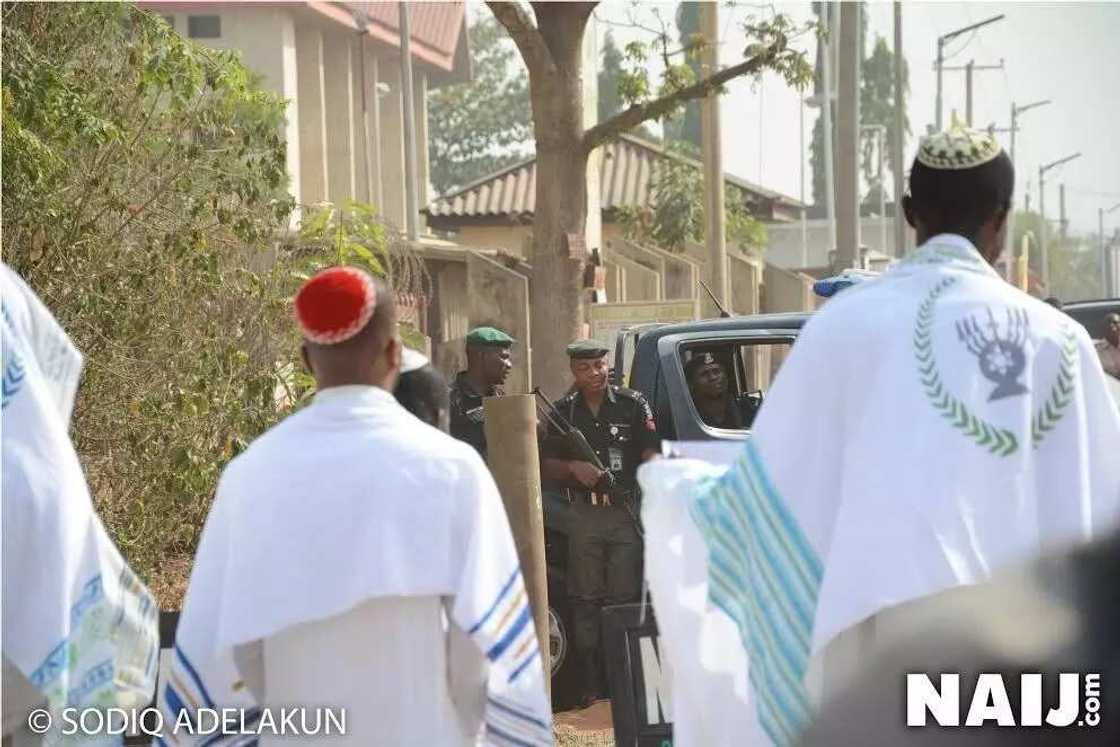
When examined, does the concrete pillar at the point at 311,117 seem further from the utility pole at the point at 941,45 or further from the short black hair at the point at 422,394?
the short black hair at the point at 422,394

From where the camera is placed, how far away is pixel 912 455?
3.95m

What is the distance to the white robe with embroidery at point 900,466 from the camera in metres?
3.94

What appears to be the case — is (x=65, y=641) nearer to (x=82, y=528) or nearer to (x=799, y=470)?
(x=82, y=528)

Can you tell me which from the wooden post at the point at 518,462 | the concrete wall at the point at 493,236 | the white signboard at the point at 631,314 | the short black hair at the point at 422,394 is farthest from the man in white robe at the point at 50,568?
the concrete wall at the point at 493,236

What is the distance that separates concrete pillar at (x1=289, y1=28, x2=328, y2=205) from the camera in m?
32.6

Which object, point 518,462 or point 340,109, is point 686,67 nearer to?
point 518,462

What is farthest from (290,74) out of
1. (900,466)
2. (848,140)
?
(900,466)

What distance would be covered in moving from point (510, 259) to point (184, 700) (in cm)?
1722

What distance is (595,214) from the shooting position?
→ 96.8 ft

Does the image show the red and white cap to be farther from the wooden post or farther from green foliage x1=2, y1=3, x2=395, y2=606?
green foliage x1=2, y1=3, x2=395, y2=606

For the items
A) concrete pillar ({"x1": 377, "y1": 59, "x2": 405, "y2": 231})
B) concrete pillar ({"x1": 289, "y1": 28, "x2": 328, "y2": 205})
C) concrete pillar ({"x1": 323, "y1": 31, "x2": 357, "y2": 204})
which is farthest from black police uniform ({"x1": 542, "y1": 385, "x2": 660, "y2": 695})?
concrete pillar ({"x1": 377, "y1": 59, "x2": 405, "y2": 231})

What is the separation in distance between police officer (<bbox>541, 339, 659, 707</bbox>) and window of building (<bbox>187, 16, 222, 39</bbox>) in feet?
75.3

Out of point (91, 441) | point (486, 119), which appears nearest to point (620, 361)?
point (91, 441)

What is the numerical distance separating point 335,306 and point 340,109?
1248 inches
